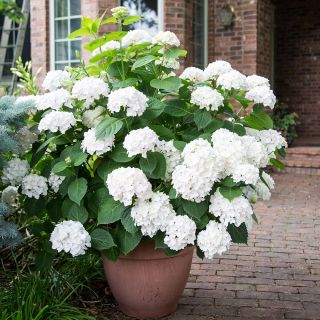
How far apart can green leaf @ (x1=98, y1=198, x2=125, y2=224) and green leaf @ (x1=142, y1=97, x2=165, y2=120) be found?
0.46 m

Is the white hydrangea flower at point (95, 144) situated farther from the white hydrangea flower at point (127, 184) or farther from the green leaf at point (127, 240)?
the green leaf at point (127, 240)

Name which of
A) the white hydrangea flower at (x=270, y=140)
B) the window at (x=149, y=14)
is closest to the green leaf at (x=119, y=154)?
the white hydrangea flower at (x=270, y=140)

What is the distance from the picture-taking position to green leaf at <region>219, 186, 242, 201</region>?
244cm

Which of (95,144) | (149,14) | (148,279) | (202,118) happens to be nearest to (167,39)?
(202,118)

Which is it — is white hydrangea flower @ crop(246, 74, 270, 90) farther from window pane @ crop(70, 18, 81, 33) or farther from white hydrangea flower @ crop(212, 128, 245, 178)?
window pane @ crop(70, 18, 81, 33)

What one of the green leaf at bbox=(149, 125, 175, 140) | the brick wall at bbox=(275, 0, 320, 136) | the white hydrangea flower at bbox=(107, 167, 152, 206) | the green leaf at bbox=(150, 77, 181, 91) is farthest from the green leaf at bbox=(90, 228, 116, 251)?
the brick wall at bbox=(275, 0, 320, 136)

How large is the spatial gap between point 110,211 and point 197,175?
1.60 ft

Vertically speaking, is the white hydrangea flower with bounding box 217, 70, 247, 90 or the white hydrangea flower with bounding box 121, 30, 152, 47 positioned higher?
the white hydrangea flower with bounding box 121, 30, 152, 47

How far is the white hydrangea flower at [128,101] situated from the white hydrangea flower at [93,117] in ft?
0.80

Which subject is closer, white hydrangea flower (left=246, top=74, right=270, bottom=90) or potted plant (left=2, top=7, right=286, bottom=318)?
potted plant (left=2, top=7, right=286, bottom=318)

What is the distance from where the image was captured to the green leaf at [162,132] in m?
2.73

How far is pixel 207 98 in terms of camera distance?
2.65m

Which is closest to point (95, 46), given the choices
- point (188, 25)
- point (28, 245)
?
point (28, 245)

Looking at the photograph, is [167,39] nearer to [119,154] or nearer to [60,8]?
[119,154]
